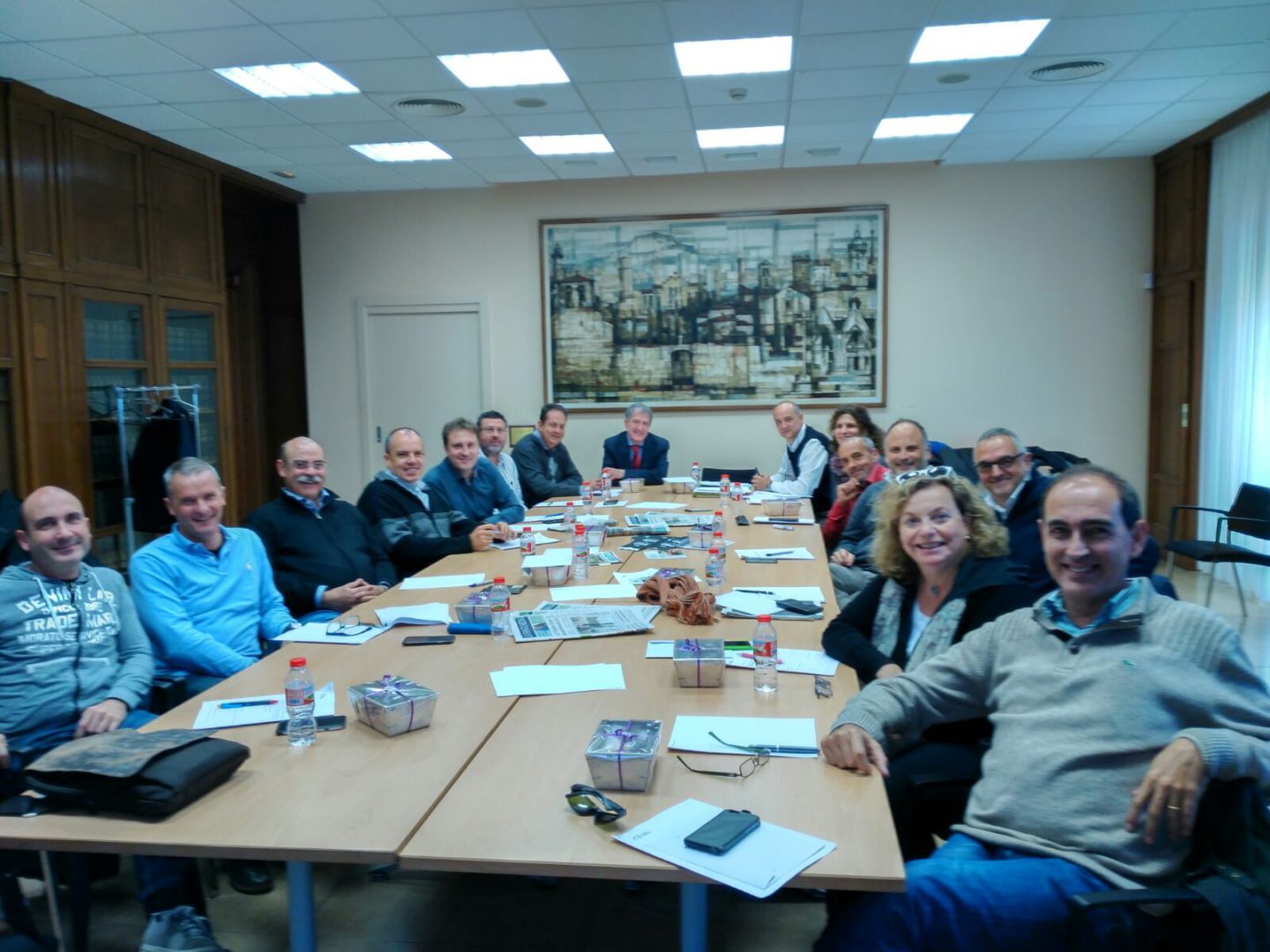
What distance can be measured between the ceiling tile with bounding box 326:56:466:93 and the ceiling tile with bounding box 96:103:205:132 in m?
1.37

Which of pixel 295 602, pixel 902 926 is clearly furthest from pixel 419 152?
pixel 902 926

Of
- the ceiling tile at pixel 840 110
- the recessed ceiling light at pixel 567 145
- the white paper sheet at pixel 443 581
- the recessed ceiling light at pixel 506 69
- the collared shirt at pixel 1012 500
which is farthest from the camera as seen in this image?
the recessed ceiling light at pixel 567 145

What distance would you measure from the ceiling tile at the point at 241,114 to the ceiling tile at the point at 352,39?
99cm

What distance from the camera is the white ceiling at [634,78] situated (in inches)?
168

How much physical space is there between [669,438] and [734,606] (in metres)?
5.22

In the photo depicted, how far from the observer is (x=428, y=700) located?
6.82ft

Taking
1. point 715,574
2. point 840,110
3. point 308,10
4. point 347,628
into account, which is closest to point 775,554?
point 715,574

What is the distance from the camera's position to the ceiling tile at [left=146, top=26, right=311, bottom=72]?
14.5 ft

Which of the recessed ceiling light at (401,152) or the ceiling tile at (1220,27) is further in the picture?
the recessed ceiling light at (401,152)

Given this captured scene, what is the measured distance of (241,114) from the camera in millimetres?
5730

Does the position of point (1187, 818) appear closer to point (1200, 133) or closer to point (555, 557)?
point (555, 557)

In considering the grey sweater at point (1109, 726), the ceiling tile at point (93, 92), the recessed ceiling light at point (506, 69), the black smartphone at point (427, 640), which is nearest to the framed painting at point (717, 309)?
the recessed ceiling light at point (506, 69)

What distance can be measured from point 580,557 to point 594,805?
209 cm

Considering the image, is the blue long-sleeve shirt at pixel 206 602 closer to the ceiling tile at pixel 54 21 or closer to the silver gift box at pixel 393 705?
the silver gift box at pixel 393 705
